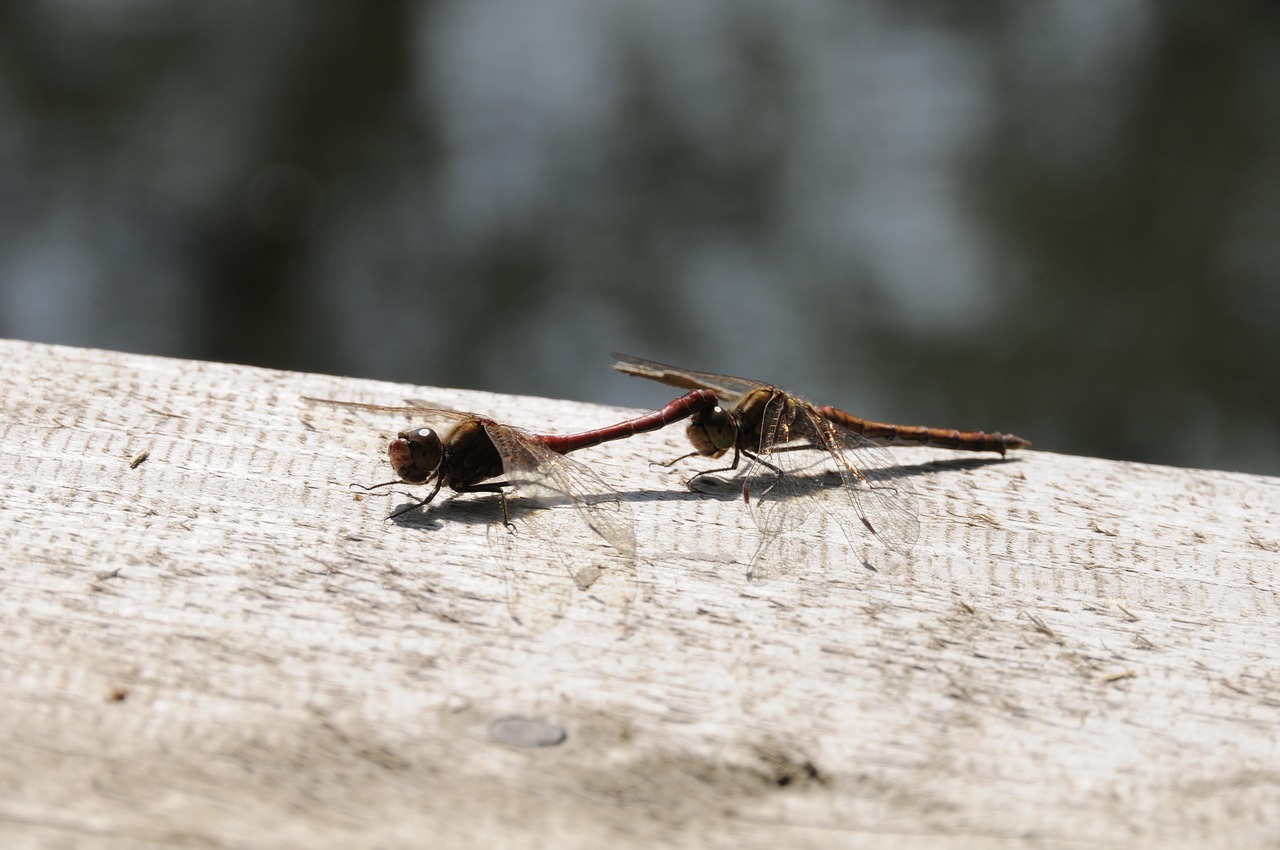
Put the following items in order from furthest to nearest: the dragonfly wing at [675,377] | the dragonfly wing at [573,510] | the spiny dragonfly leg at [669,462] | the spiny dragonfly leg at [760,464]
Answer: the dragonfly wing at [675,377] < the spiny dragonfly leg at [669,462] < the spiny dragonfly leg at [760,464] < the dragonfly wing at [573,510]

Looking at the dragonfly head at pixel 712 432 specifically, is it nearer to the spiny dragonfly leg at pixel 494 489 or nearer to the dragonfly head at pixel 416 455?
the spiny dragonfly leg at pixel 494 489

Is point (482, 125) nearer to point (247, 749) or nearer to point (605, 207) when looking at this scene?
point (605, 207)

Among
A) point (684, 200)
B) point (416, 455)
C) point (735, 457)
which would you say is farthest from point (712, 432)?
point (684, 200)

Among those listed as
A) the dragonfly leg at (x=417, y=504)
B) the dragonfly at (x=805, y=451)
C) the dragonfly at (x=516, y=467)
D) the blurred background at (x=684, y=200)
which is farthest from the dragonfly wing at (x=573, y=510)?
the blurred background at (x=684, y=200)

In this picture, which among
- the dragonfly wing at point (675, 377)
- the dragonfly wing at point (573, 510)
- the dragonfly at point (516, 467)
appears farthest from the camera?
the dragonfly wing at point (675, 377)

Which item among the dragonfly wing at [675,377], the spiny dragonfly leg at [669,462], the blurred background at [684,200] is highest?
the blurred background at [684,200]

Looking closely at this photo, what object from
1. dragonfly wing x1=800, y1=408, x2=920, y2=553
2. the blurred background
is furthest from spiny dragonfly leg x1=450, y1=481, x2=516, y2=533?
the blurred background

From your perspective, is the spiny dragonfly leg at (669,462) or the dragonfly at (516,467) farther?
the spiny dragonfly leg at (669,462)

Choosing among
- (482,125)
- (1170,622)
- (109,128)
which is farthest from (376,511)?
(109,128)

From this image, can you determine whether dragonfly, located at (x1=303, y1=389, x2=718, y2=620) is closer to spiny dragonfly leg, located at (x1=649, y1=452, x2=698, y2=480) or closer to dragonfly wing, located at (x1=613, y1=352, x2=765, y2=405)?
spiny dragonfly leg, located at (x1=649, y1=452, x2=698, y2=480)
